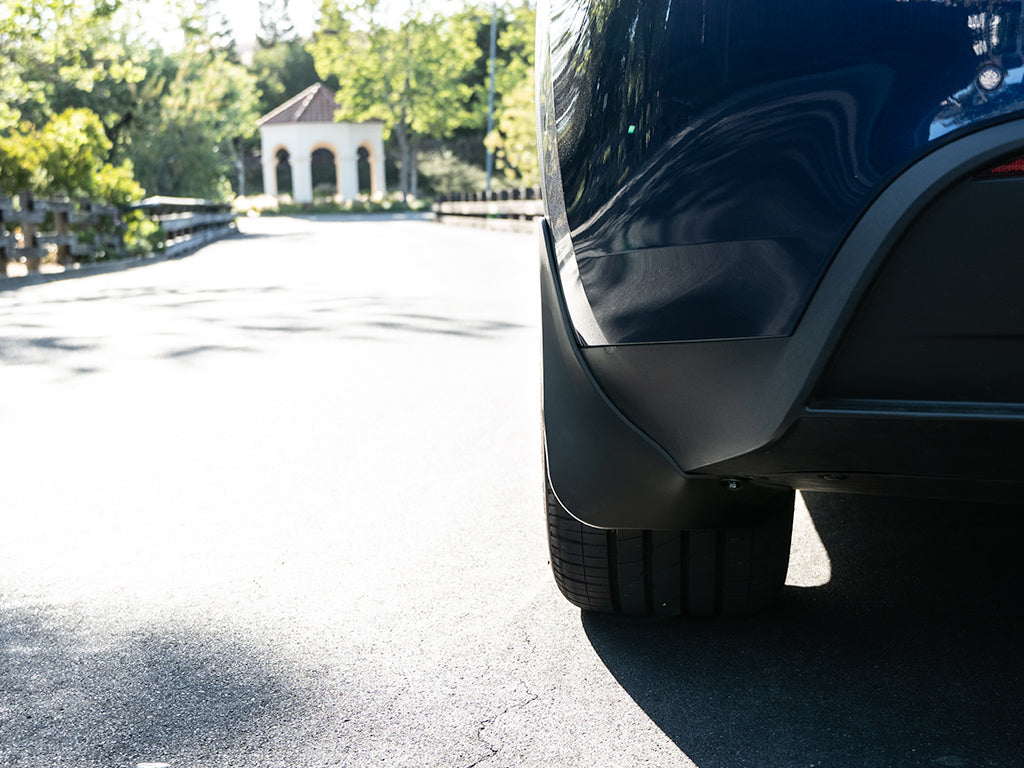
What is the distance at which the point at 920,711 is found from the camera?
2064mm

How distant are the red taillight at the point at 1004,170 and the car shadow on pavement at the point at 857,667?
3.21 feet

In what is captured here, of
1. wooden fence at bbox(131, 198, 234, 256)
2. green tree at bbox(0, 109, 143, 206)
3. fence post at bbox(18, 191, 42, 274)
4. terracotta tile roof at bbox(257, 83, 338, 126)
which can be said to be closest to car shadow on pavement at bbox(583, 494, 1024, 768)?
fence post at bbox(18, 191, 42, 274)

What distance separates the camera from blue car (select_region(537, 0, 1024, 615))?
5.30 ft

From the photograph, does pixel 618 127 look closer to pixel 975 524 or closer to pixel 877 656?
pixel 877 656

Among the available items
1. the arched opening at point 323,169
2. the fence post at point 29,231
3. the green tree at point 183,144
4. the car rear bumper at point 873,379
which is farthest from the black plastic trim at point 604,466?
the arched opening at point 323,169

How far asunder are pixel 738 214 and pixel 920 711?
1.01 m

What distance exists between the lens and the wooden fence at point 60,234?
1372 cm

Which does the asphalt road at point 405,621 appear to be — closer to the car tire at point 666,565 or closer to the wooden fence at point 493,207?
the car tire at point 666,565

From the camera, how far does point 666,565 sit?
235 cm

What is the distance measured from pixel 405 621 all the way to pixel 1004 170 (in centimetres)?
162

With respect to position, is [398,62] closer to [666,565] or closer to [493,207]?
[493,207]

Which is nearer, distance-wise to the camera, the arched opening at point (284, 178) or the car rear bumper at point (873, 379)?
the car rear bumper at point (873, 379)

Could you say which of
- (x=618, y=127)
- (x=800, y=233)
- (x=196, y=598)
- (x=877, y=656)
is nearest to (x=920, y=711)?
(x=877, y=656)

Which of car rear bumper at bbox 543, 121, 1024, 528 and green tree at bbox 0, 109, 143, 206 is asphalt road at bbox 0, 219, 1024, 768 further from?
green tree at bbox 0, 109, 143, 206
